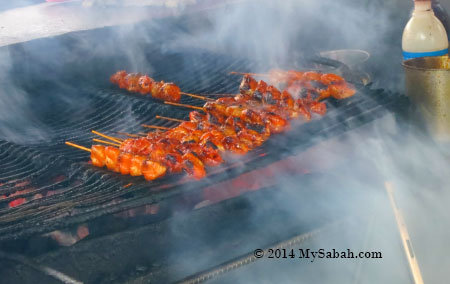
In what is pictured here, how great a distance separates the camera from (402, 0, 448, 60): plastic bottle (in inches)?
173

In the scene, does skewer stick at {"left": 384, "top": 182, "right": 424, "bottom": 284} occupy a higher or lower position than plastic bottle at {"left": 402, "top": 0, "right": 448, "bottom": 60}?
lower

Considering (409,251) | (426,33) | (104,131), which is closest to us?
(409,251)

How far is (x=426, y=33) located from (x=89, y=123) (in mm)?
3322

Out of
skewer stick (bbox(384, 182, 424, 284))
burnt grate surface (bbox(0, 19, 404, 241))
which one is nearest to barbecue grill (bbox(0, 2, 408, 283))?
burnt grate surface (bbox(0, 19, 404, 241))

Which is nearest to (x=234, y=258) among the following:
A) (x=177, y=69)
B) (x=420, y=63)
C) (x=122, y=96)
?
(x=420, y=63)

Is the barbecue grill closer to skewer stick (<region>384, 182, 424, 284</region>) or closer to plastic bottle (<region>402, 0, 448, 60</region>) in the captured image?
skewer stick (<region>384, 182, 424, 284</region>)

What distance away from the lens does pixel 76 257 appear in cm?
279

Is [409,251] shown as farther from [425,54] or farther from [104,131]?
[104,131]

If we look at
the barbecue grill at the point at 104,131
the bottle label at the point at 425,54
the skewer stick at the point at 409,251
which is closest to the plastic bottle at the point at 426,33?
the bottle label at the point at 425,54

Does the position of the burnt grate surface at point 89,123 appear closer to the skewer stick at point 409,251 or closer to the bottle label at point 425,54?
the bottle label at point 425,54

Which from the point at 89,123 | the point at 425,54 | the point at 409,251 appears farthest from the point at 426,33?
the point at 89,123

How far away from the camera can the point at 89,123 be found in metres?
5.04

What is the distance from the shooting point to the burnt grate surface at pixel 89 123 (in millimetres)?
3086

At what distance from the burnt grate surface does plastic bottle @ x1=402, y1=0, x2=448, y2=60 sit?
0.60 m
